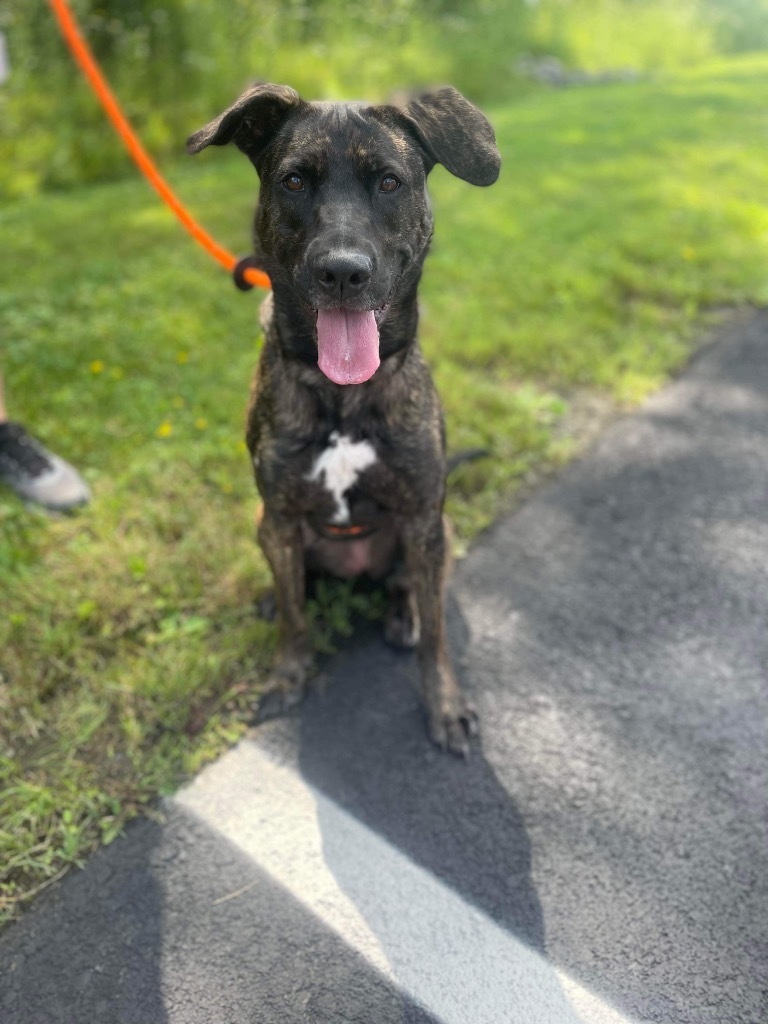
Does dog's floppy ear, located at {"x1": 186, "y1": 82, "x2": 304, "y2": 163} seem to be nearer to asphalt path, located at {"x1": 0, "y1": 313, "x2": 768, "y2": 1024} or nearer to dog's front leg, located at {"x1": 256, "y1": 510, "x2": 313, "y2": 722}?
dog's front leg, located at {"x1": 256, "y1": 510, "x2": 313, "y2": 722}

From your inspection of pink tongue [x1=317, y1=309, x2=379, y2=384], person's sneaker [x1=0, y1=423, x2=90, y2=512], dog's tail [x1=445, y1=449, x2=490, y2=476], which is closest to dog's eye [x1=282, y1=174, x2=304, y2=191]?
pink tongue [x1=317, y1=309, x2=379, y2=384]

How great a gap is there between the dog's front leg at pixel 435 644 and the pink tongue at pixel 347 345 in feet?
2.02

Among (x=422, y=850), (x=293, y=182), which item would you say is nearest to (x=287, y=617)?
(x=422, y=850)

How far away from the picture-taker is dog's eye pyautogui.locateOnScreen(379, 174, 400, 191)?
199 centimetres

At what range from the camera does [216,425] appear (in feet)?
13.4

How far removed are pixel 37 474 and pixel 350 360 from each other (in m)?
2.14

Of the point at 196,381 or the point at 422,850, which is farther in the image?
the point at 196,381

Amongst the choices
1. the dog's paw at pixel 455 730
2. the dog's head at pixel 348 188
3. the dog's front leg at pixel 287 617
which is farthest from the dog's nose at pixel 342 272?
the dog's paw at pixel 455 730

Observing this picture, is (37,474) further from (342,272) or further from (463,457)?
(342,272)

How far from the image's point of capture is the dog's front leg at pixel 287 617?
2543mm

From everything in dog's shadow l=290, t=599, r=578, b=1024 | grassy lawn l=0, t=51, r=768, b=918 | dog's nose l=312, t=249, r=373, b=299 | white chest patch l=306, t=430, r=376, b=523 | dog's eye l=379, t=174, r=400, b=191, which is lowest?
dog's shadow l=290, t=599, r=578, b=1024

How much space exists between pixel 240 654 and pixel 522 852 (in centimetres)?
122

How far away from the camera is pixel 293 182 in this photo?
1983 mm

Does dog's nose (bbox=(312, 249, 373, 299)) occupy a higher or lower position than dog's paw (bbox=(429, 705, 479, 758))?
higher
